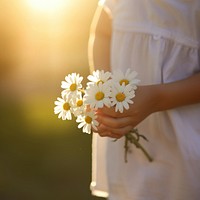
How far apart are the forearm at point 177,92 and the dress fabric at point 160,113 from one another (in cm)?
3

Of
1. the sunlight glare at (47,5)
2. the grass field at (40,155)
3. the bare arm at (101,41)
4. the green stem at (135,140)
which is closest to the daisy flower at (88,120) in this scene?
the green stem at (135,140)

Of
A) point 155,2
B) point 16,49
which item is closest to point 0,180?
point 16,49

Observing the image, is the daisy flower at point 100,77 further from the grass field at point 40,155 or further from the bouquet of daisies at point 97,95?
the grass field at point 40,155

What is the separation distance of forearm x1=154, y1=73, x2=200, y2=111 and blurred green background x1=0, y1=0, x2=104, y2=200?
5.93ft

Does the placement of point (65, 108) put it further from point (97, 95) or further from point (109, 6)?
point (109, 6)

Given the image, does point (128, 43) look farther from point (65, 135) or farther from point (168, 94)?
point (65, 135)

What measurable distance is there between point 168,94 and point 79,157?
2.28 meters

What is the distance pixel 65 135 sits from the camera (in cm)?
382

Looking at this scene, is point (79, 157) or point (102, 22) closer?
point (102, 22)

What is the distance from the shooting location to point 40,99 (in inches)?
173

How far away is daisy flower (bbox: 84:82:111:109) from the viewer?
1193 mm

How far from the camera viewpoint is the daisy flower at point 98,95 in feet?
3.92

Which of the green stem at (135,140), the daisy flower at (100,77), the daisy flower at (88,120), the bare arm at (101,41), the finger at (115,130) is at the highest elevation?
the bare arm at (101,41)

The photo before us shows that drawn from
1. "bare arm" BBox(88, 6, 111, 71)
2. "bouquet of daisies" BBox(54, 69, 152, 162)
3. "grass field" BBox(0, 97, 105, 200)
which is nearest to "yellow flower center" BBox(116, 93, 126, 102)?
"bouquet of daisies" BBox(54, 69, 152, 162)
